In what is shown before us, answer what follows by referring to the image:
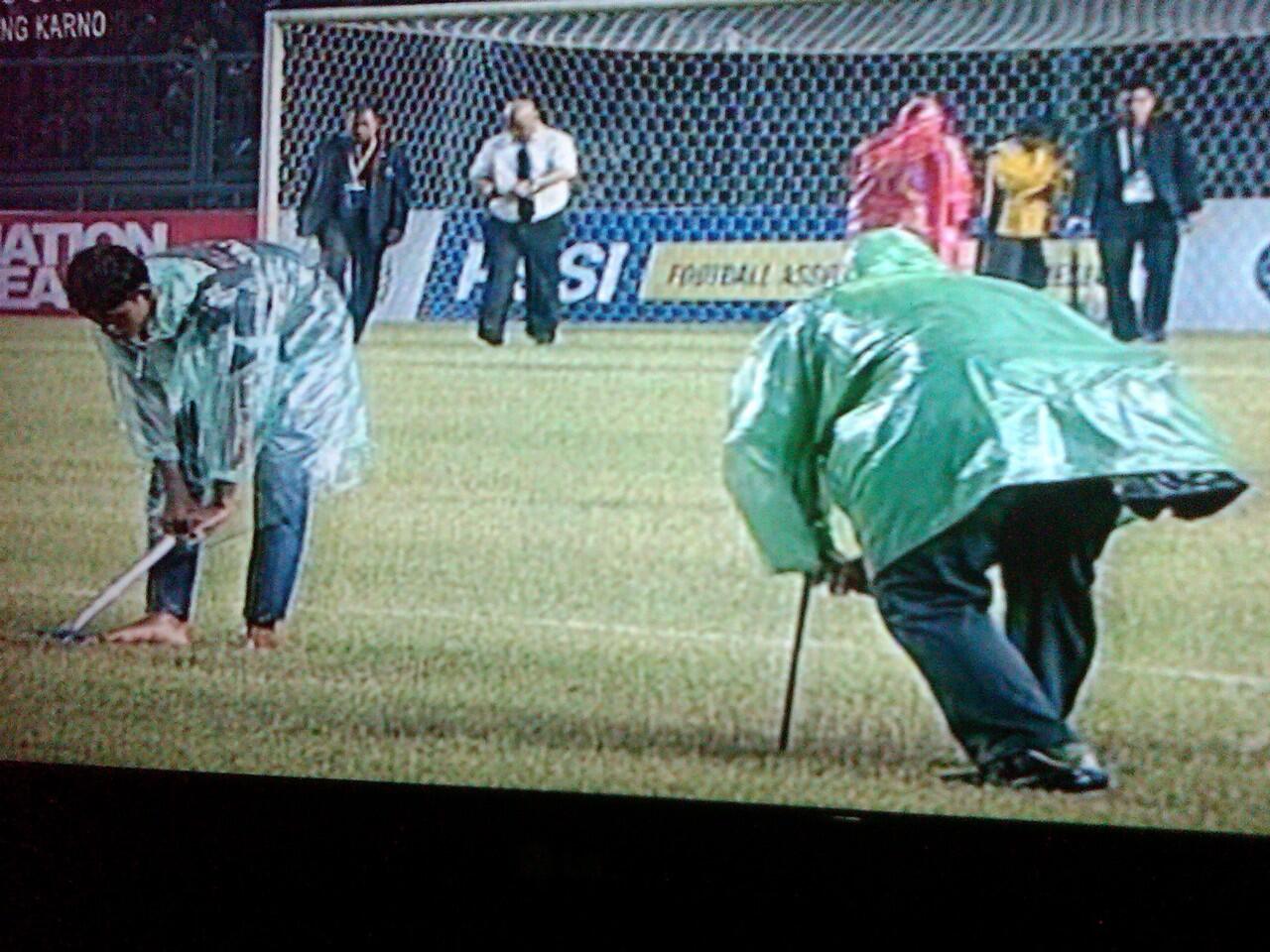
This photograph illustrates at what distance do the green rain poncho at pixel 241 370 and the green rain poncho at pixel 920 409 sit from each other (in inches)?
27.8

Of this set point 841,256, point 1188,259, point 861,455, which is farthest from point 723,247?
point 1188,259

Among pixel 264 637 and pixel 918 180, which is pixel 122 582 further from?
pixel 918 180

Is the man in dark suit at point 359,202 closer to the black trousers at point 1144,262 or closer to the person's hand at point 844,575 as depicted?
the person's hand at point 844,575

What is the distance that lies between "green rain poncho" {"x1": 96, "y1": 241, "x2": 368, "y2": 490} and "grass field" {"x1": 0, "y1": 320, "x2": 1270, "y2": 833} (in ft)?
0.19

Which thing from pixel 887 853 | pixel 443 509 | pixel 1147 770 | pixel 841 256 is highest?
pixel 841 256

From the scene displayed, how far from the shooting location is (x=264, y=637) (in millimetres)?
3891

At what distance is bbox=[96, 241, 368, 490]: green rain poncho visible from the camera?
3877 millimetres

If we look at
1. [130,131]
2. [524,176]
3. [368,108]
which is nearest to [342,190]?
[368,108]

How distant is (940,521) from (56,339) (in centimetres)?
162

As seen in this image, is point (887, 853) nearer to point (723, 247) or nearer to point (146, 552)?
point (723, 247)

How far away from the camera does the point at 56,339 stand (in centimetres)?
404

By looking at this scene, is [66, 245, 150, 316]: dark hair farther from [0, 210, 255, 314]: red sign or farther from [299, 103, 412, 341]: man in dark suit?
[299, 103, 412, 341]: man in dark suit

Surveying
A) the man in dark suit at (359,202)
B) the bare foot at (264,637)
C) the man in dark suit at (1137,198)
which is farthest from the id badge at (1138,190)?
the bare foot at (264,637)

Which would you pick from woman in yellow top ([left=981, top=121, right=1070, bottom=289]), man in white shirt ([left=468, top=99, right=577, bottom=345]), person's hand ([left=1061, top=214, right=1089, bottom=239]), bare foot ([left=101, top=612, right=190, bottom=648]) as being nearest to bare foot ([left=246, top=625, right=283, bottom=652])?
bare foot ([left=101, top=612, right=190, bottom=648])
